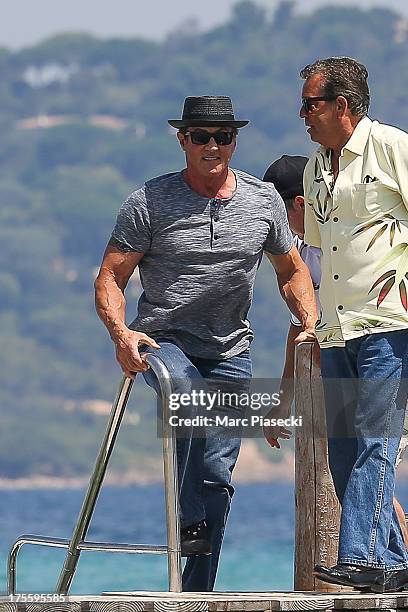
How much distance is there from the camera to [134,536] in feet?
132

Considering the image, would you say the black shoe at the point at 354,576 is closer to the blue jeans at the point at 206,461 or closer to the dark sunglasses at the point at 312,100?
the blue jeans at the point at 206,461

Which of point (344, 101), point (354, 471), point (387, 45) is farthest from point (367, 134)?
point (387, 45)

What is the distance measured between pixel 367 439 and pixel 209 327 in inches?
33.0

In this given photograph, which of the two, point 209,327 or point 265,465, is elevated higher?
point 265,465

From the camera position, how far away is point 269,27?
187 meters

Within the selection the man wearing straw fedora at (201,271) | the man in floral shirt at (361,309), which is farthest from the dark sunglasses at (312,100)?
the man wearing straw fedora at (201,271)

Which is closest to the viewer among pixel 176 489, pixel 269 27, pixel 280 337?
pixel 176 489

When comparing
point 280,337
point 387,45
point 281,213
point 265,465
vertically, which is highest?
point 387,45

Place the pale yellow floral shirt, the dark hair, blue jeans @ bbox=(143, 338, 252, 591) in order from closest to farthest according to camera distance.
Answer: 1. the pale yellow floral shirt
2. the dark hair
3. blue jeans @ bbox=(143, 338, 252, 591)

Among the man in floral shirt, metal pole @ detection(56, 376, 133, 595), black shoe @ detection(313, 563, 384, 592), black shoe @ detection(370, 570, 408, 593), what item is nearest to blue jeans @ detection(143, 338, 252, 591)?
metal pole @ detection(56, 376, 133, 595)

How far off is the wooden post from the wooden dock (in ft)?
2.41

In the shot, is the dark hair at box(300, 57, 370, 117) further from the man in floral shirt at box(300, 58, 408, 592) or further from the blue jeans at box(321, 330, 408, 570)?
the blue jeans at box(321, 330, 408, 570)

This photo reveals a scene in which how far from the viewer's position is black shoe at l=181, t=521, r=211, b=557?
235 inches

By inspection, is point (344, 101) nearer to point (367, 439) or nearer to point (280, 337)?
point (367, 439)
